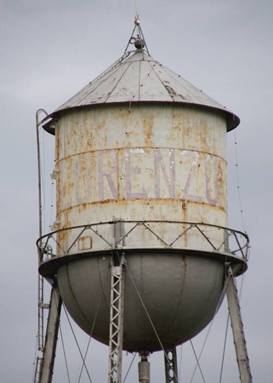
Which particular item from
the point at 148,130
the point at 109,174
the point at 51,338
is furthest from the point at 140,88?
the point at 51,338

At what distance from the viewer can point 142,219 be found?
5091 cm

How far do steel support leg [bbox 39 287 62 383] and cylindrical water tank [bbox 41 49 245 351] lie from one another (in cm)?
97

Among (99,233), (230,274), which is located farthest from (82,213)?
(230,274)

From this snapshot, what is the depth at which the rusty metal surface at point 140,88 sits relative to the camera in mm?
51719

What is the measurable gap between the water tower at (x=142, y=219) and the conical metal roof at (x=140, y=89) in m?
0.05

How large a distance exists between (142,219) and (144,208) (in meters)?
0.31

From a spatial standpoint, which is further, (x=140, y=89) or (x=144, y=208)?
(x=140, y=89)

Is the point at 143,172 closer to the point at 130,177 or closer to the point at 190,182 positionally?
the point at 130,177

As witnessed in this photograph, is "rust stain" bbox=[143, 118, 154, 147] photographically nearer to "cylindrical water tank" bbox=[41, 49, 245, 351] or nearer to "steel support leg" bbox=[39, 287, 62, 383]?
"cylindrical water tank" bbox=[41, 49, 245, 351]

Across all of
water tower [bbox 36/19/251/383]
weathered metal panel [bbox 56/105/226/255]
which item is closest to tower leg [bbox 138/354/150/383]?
water tower [bbox 36/19/251/383]

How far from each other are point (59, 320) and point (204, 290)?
463 centimetres

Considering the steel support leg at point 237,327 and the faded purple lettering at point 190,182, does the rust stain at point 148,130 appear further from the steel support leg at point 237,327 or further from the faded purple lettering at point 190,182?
the steel support leg at point 237,327

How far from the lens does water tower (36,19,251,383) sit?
167 ft

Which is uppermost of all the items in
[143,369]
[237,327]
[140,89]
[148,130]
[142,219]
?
[140,89]
